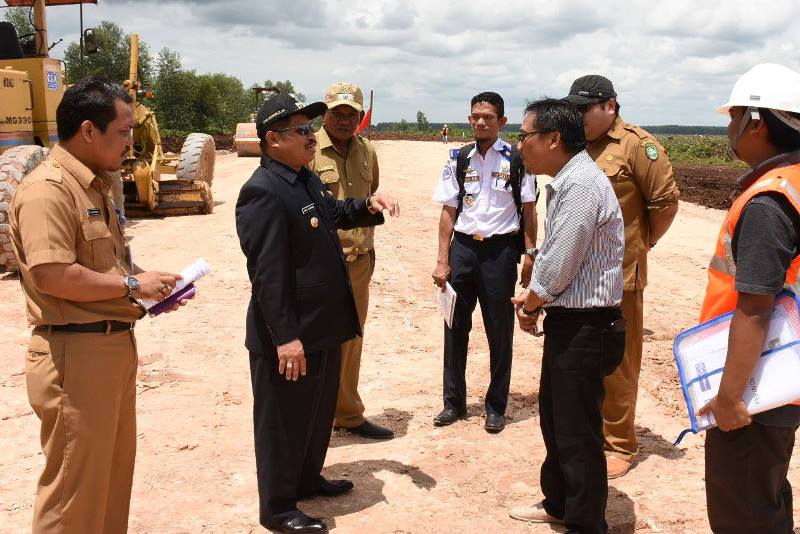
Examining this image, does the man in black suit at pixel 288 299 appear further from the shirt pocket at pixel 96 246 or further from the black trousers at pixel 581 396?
the black trousers at pixel 581 396

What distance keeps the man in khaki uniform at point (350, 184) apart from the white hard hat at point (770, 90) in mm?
2527

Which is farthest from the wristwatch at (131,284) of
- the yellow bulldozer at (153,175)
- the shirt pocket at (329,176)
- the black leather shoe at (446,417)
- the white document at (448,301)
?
the yellow bulldozer at (153,175)

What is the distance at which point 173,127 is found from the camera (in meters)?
47.2

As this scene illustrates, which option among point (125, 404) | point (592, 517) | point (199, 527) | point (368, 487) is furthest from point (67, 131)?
point (592, 517)

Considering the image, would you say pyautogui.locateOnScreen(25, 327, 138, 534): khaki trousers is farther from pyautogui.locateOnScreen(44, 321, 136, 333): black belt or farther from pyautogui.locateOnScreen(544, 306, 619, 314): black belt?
pyautogui.locateOnScreen(544, 306, 619, 314): black belt

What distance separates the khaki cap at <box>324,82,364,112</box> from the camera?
14.7 ft

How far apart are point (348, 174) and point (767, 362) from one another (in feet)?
9.49

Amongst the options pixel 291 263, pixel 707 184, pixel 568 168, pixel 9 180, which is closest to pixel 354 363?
pixel 291 263

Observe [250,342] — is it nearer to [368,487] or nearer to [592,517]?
[368,487]

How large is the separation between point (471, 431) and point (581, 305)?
197 centimetres

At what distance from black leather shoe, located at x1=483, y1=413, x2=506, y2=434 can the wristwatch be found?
9.16 feet

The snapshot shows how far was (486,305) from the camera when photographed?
4.88 m

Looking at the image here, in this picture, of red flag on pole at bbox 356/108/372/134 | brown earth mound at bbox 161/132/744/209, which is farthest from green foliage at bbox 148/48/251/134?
red flag on pole at bbox 356/108/372/134

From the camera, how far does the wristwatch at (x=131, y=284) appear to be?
8.76ft
